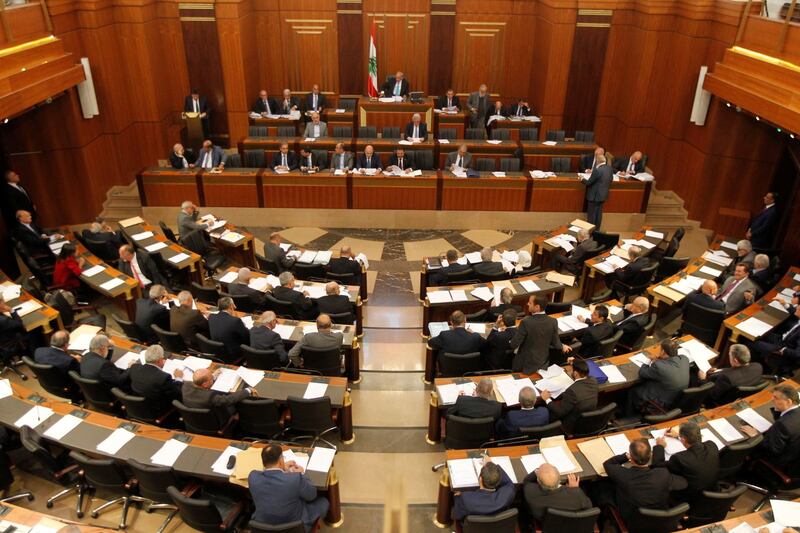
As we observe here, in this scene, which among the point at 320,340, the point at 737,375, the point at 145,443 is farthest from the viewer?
the point at 320,340

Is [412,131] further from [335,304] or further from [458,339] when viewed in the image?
[458,339]

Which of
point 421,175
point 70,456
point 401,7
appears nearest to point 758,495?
point 70,456

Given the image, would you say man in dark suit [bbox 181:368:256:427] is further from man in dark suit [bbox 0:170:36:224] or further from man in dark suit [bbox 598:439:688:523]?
man in dark suit [bbox 0:170:36:224]

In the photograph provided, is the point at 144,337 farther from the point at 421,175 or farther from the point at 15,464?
the point at 421,175

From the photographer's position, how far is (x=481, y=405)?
260 inches

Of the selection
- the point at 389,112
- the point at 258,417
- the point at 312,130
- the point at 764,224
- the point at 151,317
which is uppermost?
the point at 389,112

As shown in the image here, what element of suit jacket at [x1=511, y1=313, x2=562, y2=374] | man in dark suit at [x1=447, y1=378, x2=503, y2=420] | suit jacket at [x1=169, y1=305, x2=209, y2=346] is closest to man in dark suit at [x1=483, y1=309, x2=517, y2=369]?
suit jacket at [x1=511, y1=313, x2=562, y2=374]

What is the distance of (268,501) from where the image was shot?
5.36m

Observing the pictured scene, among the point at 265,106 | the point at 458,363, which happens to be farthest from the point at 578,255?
the point at 265,106

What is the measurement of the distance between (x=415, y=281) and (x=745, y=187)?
7.52m

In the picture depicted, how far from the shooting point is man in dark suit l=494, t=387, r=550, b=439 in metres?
6.50

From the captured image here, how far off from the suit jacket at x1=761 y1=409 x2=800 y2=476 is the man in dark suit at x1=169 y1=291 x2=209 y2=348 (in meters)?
7.06

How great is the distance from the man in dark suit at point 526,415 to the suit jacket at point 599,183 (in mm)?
7218

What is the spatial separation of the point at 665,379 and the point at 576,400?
1304mm
